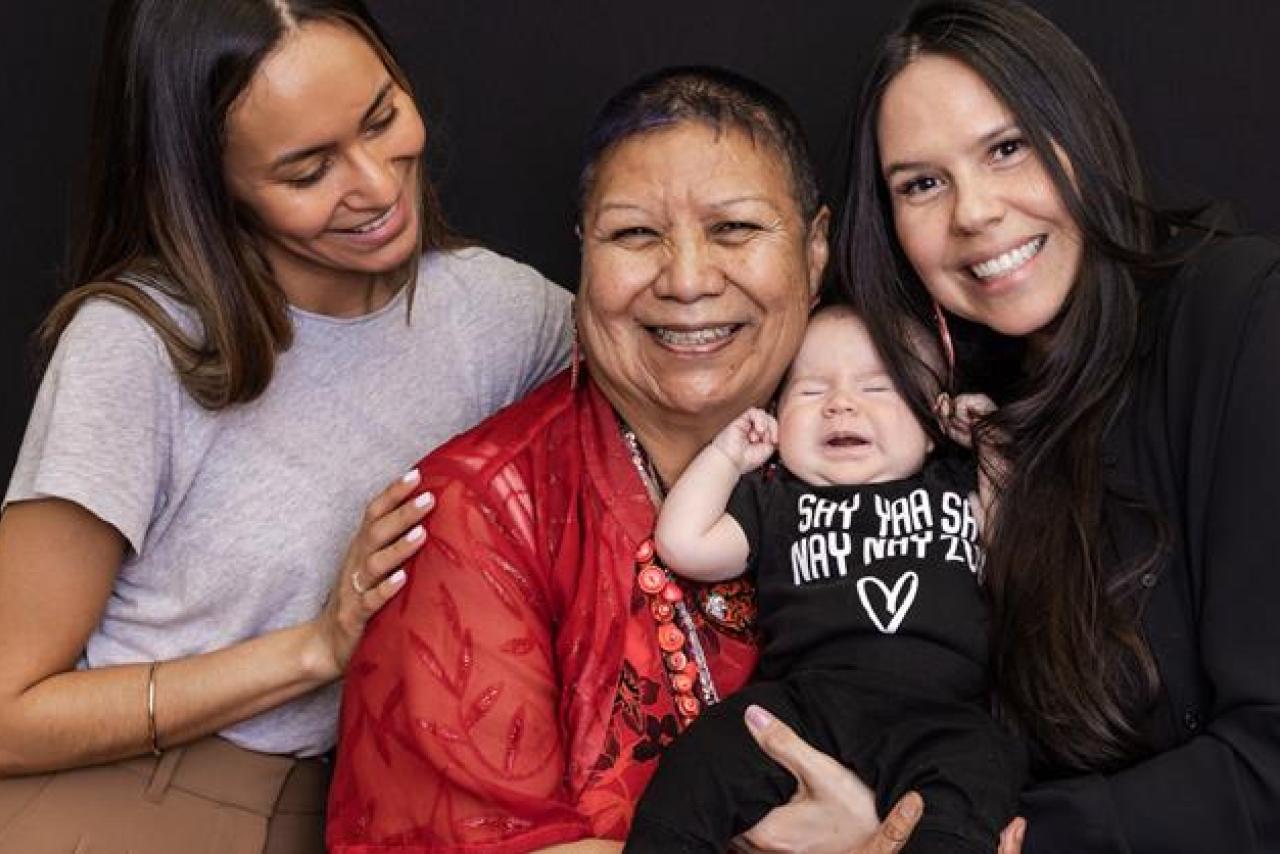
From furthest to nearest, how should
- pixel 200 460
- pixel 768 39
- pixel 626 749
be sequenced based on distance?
1. pixel 768 39
2. pixel 200 460
3. pixel 626 749

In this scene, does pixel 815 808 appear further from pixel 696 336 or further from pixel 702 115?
pixel 702 115

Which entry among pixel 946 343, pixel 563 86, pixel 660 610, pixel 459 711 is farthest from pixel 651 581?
pixel 563 86

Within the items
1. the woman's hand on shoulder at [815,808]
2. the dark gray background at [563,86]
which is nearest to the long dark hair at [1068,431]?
the woman's hand on shoulder at [815,808]

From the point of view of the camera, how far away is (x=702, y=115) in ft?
7.25

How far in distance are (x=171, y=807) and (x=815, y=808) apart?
89cm

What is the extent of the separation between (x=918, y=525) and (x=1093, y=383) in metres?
0.27

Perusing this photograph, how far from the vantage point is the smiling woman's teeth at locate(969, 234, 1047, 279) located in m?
2.17

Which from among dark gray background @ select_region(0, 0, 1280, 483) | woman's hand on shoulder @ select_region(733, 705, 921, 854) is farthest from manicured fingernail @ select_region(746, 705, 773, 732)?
dark gray background @ select_region(0, 0, 1280, 483)

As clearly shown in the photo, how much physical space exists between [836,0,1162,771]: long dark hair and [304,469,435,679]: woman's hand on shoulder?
2.31ft

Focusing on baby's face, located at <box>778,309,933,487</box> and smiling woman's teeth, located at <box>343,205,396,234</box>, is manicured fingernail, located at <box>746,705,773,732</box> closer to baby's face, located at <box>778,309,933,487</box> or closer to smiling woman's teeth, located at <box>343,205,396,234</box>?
baby's face, located at <box>778,309,933,487</box>

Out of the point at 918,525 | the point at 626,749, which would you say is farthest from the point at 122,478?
the point at 918,525

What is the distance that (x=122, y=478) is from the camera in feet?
7.38

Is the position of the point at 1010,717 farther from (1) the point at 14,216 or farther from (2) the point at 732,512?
(1) the point at 14,216

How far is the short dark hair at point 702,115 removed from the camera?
221 cm
